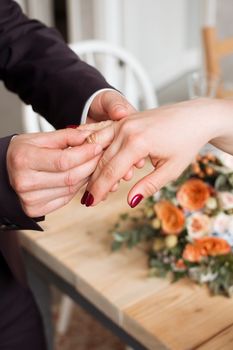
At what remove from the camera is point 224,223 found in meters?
0.89

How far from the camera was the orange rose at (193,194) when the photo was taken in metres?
0.92

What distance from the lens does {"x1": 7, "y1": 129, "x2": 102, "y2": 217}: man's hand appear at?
63cm

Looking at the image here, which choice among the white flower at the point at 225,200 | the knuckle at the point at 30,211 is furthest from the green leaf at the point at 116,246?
the knuckle at the point at 30,211

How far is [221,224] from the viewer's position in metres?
0.89

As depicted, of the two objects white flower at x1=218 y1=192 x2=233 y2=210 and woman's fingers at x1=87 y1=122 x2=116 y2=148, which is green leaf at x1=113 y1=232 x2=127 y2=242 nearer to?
white flower at x1=218 y1=192 x2=233 y2=210

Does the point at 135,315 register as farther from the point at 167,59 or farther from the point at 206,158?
the point at 167,59

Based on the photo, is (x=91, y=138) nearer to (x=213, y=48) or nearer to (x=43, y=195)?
(x=43, y=195)

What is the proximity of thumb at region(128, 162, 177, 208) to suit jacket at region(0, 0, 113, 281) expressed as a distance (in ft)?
0.92

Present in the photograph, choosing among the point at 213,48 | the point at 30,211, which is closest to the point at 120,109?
the point at 30,211

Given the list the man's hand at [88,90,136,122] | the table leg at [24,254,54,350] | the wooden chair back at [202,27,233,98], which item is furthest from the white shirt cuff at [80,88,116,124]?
the wooden chair back at [202,27,233,98]

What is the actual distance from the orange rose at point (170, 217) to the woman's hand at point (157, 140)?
0.76 ft

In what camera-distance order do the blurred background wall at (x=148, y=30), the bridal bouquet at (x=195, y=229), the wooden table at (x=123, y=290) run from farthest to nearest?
the blurred background wall at (x=148, y=30) → the bridal bouquet at (x=195, y=229) → the wooden table at (x=123, y=290)

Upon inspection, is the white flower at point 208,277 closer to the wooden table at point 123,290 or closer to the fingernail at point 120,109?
the wooden table at point 123,290

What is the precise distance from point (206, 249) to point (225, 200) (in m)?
0.09
